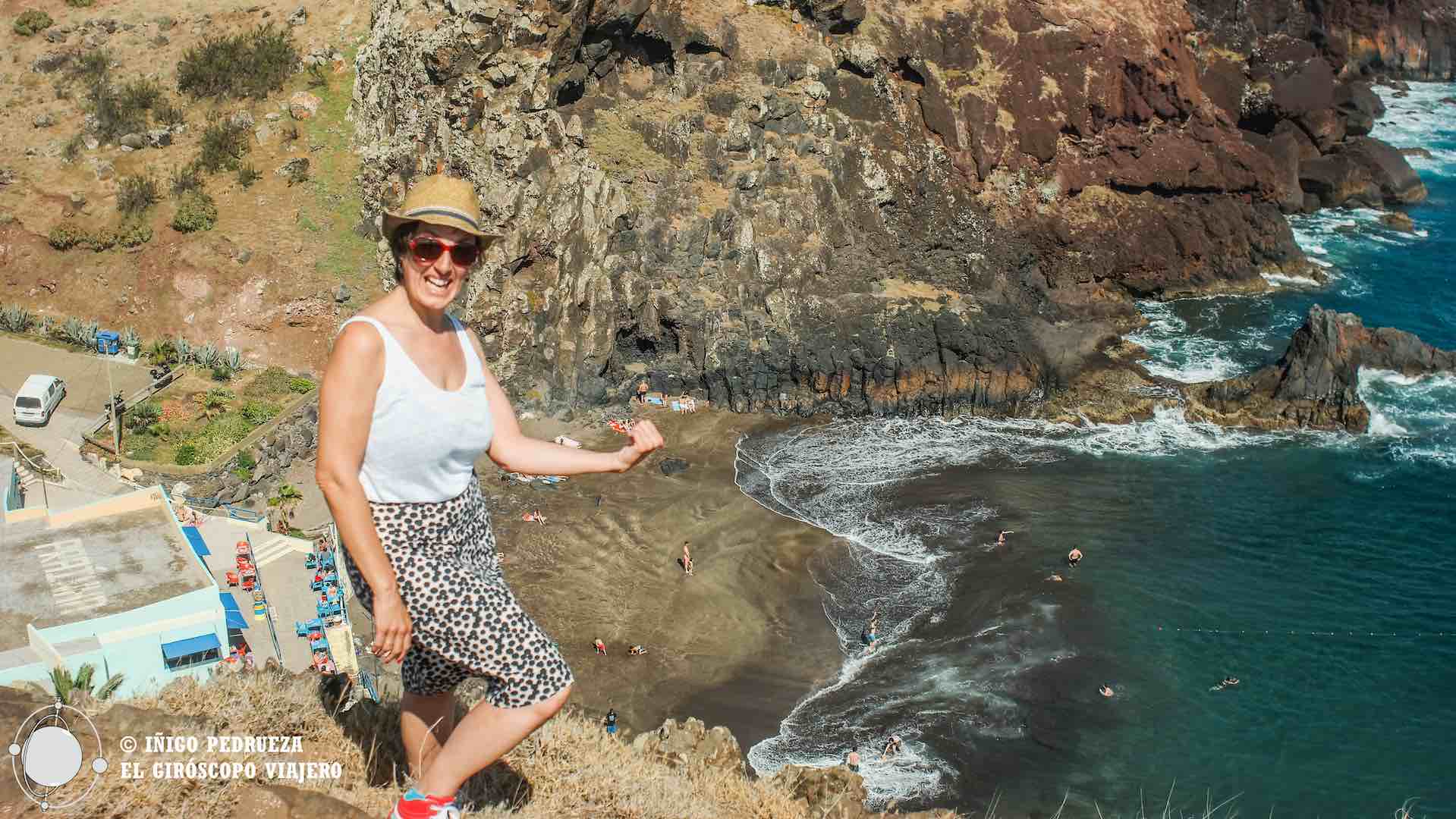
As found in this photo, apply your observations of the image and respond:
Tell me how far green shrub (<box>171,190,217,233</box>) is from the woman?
35130 millimetres

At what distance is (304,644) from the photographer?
73.6 feet

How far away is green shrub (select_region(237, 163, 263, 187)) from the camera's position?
3806cm

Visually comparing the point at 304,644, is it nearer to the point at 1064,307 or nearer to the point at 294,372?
the point at 294,372

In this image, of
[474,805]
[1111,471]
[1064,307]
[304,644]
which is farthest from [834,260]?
[474,805]

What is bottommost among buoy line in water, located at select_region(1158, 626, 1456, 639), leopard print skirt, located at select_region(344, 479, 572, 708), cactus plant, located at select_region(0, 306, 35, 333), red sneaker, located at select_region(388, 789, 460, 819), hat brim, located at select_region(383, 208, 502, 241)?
buoy line in water, located at select_region(1158, 626, 1456, 639)

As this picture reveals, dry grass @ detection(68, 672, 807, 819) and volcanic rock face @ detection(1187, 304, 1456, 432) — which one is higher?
dry grass @ detection(68, 672, 807, 819)

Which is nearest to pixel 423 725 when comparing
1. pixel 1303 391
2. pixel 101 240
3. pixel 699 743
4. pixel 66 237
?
pixel 699 743

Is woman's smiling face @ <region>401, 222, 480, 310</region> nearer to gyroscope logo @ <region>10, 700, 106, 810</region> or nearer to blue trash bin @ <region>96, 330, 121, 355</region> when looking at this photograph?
gyroscope logo @ <region>10, 700, 106, 810</region>

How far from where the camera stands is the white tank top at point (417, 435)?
4.73 m

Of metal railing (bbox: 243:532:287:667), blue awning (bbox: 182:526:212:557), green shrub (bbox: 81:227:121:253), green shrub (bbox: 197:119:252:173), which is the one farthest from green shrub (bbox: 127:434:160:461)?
green shrub (bbox: 197:119:252:173)

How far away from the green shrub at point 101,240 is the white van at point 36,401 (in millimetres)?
7036

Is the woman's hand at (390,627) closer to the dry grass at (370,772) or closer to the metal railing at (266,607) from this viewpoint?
the dry grass at (370,772)

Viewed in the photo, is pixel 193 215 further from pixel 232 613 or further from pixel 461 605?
pixel 461 605

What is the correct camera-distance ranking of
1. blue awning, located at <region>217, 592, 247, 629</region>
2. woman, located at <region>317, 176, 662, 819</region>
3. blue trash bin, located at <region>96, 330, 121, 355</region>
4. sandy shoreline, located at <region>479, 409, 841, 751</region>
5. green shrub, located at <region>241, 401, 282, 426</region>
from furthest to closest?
blue trash bin, located at <region>96, 330, 121, 355</region>, green shrub, located at <region>241, 401, 282, 426</region>, sandy shoreline, located at <region>479, 409, 841, 751</region>, blue awning, located at <region>217, 592, 247, 629</region>, woman, located at <region>317, 176, 662, 819</region>
